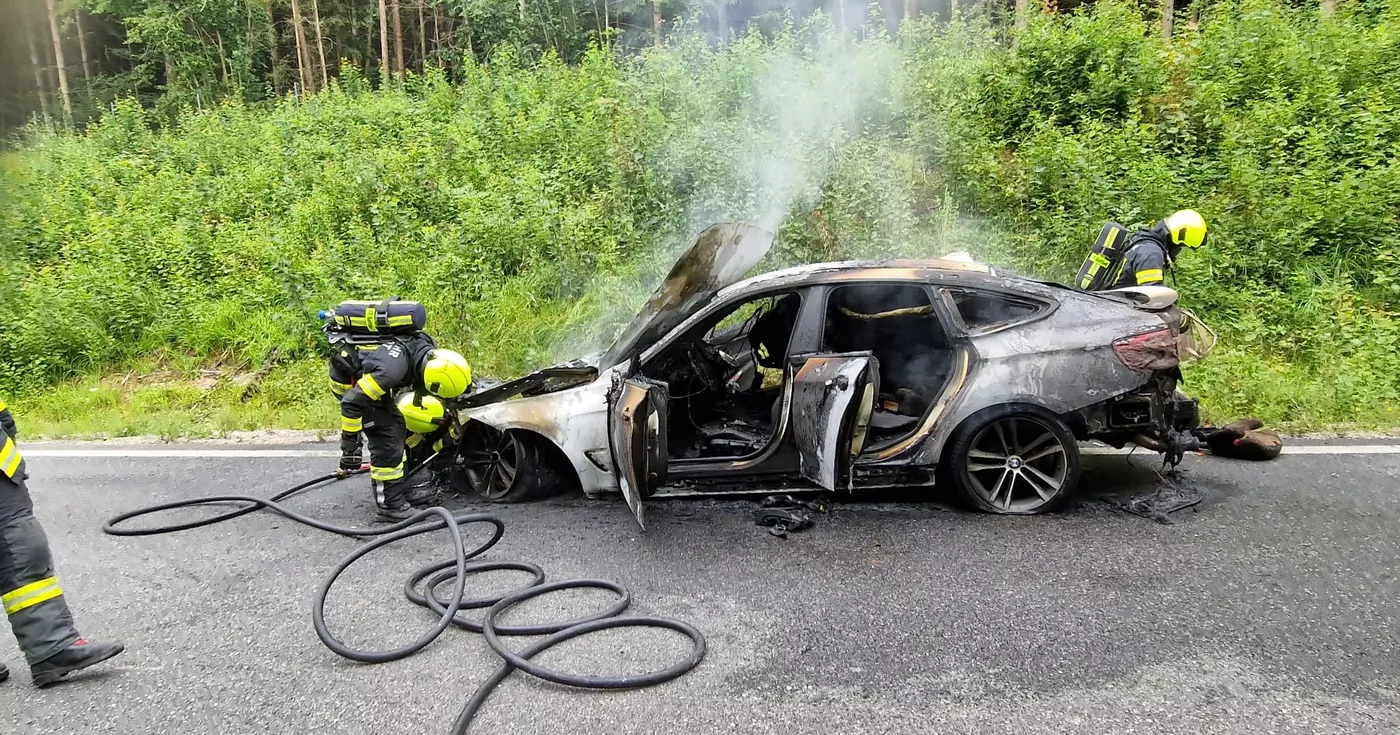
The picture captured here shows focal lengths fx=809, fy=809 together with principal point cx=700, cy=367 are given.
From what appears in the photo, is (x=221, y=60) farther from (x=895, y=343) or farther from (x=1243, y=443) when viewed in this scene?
(x=1243, y=443)

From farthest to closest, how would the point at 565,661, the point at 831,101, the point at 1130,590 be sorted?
the point at 831,101, the point at 1130,590, the point at 565,661

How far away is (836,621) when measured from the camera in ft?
10.9

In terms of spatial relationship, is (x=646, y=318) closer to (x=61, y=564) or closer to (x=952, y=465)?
(x=952, y=465)

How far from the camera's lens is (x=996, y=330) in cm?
436

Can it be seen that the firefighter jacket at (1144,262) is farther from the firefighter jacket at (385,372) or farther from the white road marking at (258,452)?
the firefighter jacket at (385,372)

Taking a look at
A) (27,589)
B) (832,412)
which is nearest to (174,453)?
(27,589)

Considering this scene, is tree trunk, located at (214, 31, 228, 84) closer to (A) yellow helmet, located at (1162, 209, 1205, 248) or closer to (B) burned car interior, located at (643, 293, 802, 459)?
(B) burned car interior, located at (643, 293, 802, 459)

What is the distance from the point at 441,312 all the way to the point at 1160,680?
7.75 m

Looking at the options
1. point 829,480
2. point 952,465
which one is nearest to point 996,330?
point 952,465

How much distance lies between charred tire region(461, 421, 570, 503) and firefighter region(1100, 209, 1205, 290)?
163 inches

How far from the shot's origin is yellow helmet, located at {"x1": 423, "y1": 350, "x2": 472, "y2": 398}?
465cm

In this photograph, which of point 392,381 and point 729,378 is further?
point 729,378

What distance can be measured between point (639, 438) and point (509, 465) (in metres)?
1.26

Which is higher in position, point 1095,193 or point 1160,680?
point 1095,193
